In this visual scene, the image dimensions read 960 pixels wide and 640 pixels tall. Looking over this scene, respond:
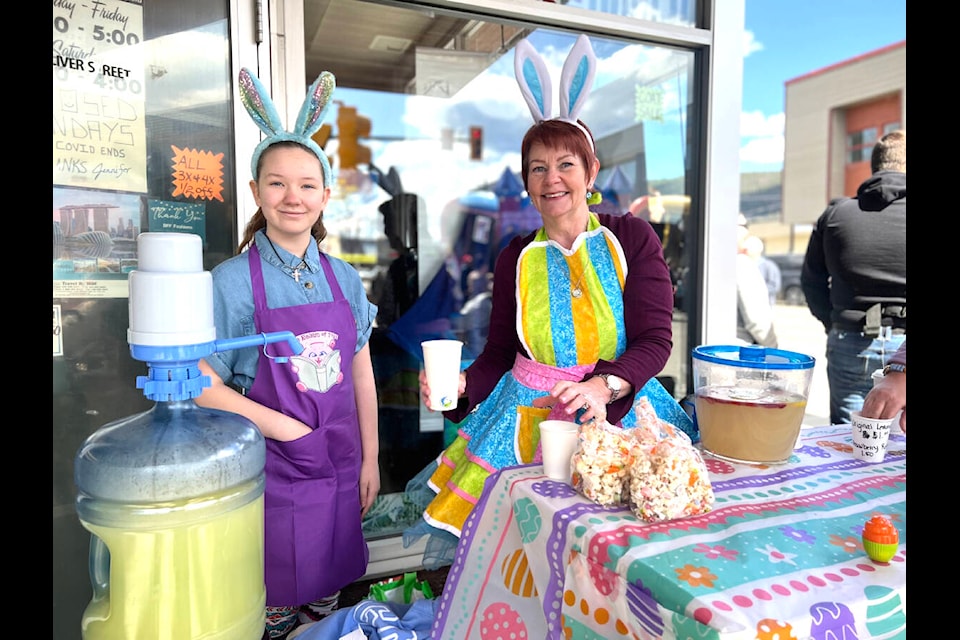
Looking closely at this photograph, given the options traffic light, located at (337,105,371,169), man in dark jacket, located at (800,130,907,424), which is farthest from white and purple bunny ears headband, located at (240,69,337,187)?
traffic light, located at (337,105,371,169)

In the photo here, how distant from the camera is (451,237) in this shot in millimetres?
4008

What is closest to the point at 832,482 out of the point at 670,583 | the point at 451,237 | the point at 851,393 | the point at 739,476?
the point at 739,476

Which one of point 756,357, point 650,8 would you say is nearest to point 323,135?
point 650,8

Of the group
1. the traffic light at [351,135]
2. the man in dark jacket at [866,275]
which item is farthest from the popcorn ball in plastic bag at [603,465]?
the traffic light at [351,135]

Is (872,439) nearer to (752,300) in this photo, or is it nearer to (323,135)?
(752,300)

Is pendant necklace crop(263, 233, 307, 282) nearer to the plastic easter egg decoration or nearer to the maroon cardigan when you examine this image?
the maroon cardigan

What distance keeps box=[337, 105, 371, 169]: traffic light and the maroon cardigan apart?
3569mm

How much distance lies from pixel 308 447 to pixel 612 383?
847 millimetres

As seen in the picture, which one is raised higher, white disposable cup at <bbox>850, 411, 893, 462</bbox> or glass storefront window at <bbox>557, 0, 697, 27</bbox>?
glass storefront window at <bbox>557, 0, 697, 27</bbox>

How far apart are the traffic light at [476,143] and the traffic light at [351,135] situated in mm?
878

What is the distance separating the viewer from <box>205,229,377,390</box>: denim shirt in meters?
1.60

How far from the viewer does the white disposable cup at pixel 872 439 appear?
3.93 feet
